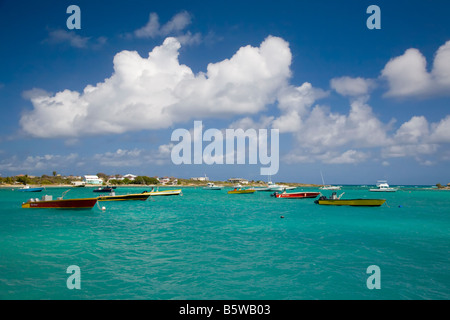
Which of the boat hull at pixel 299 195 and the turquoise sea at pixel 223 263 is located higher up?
the turquoise sea at pixel 223 263

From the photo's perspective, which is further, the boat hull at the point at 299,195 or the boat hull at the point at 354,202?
the boat hull at the point at 299,195

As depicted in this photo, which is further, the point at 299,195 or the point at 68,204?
the point at 299,195

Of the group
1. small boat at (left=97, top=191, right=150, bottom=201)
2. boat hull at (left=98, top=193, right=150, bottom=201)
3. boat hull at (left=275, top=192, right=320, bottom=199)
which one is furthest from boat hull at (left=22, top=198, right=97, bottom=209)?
boat hull at (left=275, top=192, right=320, bottom=199)

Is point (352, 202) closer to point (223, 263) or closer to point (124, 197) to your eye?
point (223, 263)

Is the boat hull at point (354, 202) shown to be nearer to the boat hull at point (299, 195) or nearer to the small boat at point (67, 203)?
the boat hull at point (299, 195)

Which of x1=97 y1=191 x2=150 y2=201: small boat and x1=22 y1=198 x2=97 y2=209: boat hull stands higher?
x1=22 y1=198 x2=97 y2=209: boat hull

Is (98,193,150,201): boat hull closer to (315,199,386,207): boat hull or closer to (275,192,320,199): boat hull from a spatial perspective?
(275,192,320,199): boat hull

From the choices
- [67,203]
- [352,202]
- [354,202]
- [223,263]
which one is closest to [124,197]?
[67,203]

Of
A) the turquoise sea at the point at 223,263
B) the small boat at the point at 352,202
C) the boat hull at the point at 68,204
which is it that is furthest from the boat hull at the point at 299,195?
the boat hull at the point at 68,204

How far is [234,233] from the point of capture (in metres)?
23.4

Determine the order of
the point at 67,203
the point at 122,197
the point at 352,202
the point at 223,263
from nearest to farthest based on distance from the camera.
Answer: the point at 223,263, the point at 67,203, the point at 352,202, the point at 122,197
